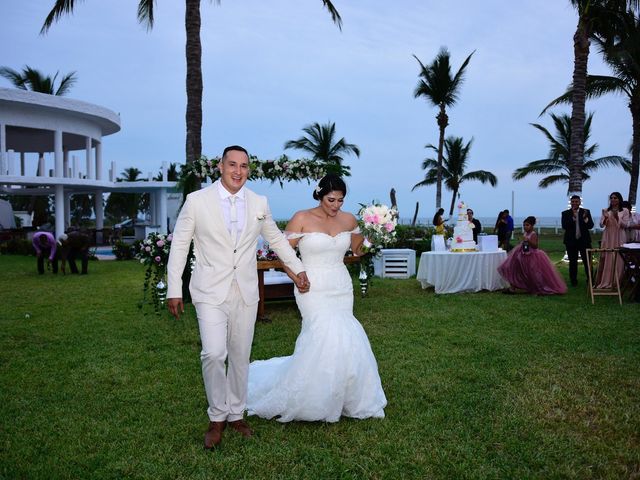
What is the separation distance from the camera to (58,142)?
26547 millimetres

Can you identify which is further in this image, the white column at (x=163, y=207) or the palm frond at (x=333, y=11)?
the white column at (x=163, y=207)

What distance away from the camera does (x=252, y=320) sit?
14.9ft

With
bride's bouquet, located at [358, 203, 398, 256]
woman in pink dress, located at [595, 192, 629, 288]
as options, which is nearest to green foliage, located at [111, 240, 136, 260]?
woman in pink dress, located at [595, 192, 629, 288]

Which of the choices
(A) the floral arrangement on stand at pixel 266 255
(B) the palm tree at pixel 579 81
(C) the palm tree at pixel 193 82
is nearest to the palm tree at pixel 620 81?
(B) the palm tree at pixel 579 81

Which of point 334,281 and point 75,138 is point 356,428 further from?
point 75,138

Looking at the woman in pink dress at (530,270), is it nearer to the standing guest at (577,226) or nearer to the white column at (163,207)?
the standing guest at (577,226)

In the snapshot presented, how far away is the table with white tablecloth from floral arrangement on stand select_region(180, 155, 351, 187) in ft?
11.5

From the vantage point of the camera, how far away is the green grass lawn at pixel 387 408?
4059 mm

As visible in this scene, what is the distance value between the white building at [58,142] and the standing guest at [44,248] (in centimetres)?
822

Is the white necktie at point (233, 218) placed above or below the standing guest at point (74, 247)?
above

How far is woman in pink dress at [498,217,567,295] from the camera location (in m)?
12.6

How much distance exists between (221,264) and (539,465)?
8.88ft

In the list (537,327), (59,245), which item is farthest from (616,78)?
(59,245)

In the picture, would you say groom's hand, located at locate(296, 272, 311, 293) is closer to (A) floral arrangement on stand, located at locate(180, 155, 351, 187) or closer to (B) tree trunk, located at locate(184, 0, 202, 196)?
(A) floral arrangement on stand, located at locate(180, 155, 351, 187)
